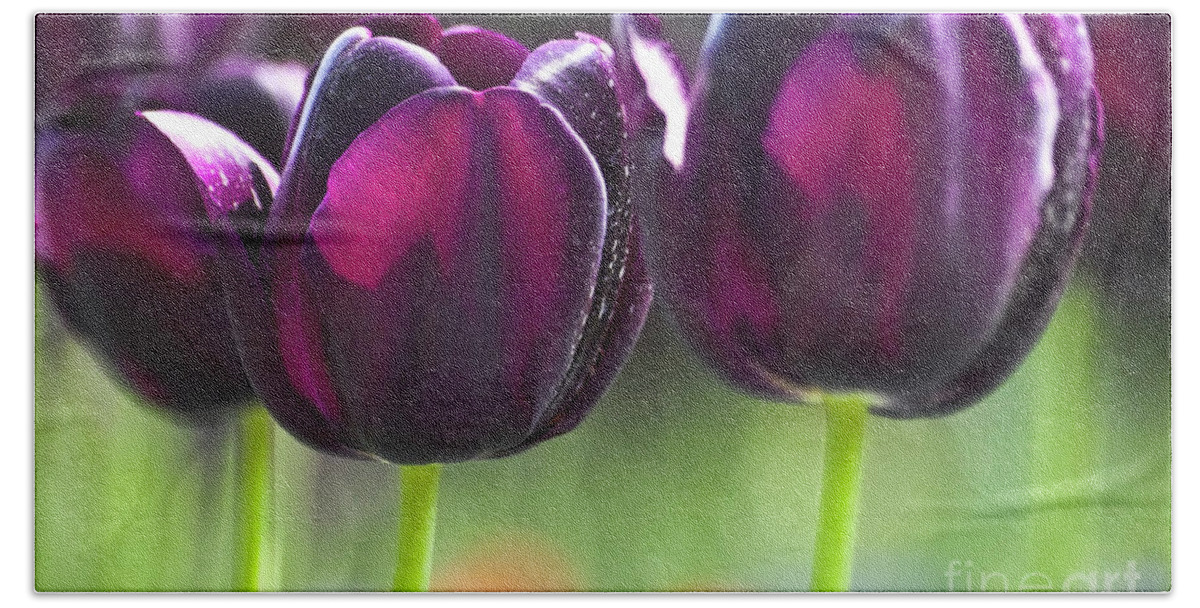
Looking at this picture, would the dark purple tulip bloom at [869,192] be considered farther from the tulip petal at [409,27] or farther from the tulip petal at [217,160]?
the tulip petal at [217,160]

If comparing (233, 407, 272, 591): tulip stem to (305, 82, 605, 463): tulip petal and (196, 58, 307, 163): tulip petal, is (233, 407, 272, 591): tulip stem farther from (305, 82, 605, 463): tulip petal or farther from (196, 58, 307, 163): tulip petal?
(196, 58, 307, 163): tulip petal

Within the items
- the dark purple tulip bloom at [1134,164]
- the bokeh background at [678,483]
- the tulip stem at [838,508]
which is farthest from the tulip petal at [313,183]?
the dark purple tulip bloom at [1134,164]

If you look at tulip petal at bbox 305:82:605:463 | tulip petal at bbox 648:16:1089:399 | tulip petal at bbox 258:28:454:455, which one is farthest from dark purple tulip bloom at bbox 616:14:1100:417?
tulip petal at bbox 258:28:454:455

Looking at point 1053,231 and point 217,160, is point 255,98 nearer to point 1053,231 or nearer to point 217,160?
Answer: point 217,160

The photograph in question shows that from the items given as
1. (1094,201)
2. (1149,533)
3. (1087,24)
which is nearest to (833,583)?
(1149,533)

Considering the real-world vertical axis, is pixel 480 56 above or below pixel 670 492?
above

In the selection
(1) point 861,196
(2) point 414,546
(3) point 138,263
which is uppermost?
(1) point 861,196

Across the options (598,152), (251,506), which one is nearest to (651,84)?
(598,152)
